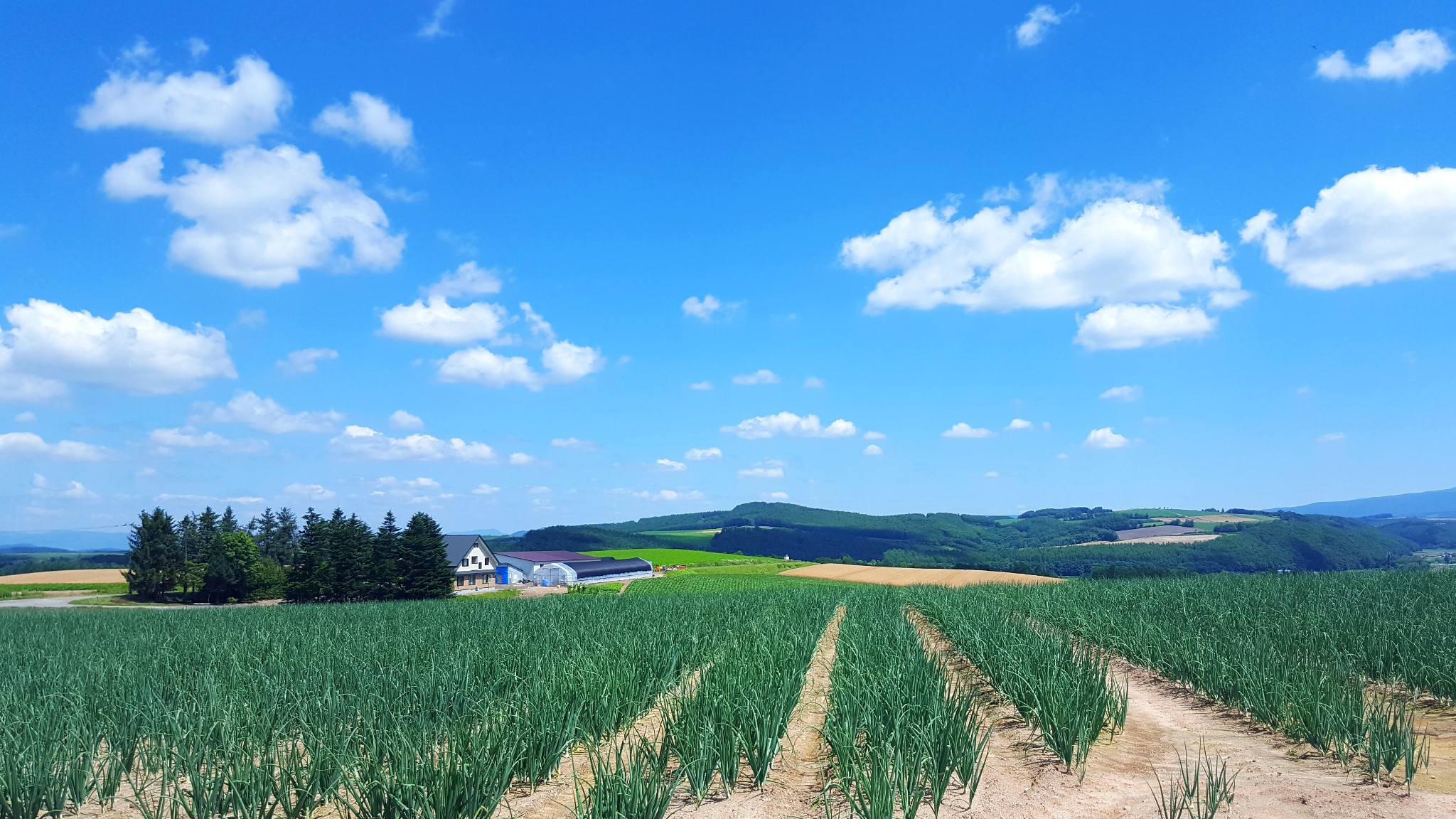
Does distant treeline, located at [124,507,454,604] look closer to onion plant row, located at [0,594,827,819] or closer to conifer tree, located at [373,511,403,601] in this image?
conifer tree, located at [373,511,403,601]

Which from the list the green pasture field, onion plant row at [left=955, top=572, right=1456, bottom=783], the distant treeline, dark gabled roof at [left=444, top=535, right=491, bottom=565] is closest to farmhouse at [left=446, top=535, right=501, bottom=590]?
dark gabled roof at [left=444, top=535, right=491, bottom=565]

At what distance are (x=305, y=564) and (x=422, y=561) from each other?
10107mm

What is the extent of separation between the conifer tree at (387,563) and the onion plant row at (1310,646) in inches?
1778

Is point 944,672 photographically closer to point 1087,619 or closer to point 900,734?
point 900,734

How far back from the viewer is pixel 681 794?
6.18 meters

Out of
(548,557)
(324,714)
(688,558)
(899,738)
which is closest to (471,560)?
(548,557)

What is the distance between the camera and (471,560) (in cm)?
8125

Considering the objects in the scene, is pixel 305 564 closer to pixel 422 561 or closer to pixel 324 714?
pixel 422 561

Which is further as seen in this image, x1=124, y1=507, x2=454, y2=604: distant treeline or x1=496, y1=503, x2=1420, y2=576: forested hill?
x1=496, y1=503, x2=1420, y2=576: forested hill

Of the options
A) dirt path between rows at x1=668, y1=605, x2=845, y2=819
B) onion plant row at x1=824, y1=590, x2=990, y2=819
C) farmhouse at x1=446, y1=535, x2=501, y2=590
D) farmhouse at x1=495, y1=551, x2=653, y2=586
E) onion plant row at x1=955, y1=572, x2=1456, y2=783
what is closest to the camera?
onion plant row at x1=824, y1=590, x2=990, y2=819

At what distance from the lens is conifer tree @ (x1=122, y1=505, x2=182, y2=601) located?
58469 mm

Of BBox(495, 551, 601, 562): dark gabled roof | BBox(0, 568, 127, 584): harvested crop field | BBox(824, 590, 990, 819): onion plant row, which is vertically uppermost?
BBox(824, 590, 990, 819): onion plant row

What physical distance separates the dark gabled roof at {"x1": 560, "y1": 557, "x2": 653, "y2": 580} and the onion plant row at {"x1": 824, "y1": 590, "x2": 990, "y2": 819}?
8467 centimetres

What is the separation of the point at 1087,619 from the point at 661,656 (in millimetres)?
11246
